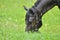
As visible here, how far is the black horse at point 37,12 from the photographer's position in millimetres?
16375

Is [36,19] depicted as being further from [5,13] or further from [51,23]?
[5,13]

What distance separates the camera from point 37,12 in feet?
53.7

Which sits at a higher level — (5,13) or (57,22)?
(5,13)

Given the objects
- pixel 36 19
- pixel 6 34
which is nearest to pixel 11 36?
pixel 6 34

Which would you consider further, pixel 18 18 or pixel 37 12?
pixel 18 18

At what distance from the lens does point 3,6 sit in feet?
113

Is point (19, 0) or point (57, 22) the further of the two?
point (19, 0)

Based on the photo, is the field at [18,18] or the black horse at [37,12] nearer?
the black horse at [37,12]

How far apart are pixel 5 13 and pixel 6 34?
18903mm

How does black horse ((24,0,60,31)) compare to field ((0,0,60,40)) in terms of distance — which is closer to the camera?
black horse ((24,0,60,31))

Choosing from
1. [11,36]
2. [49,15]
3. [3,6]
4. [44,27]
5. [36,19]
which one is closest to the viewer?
[11,36]

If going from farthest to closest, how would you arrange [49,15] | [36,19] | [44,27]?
[49,15] → [44,27] → [36,19]

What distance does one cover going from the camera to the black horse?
16.4 m

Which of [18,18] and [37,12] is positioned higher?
[37,12]
